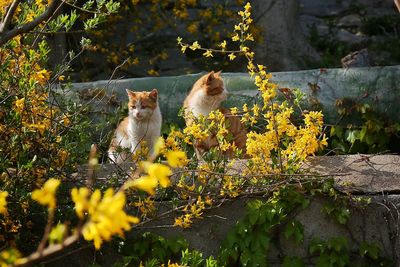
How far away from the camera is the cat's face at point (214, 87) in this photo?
7043 millimetres

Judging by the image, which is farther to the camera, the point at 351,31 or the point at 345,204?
the point at 351,31

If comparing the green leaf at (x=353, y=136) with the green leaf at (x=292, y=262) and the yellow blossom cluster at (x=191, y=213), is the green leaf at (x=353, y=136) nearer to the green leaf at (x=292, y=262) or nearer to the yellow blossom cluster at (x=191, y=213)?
the green leaf at (x=292, y=262)

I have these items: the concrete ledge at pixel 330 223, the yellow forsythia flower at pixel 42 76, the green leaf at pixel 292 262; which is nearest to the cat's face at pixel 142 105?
the concrete ledge at pixel 330 223

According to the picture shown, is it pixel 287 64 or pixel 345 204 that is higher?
pixel 345 204

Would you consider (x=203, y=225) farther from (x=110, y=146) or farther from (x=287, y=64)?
(x=287, y=64)

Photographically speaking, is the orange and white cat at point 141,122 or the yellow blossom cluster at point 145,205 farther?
the orange and white cat at point 141,122

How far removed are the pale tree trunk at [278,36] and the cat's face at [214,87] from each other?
10.4 ft

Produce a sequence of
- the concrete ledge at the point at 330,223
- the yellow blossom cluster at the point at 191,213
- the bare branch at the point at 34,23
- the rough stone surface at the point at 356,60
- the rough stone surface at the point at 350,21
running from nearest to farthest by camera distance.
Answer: the bare branch at the point at 34,23
the yellow blossom cluster at the point at 191,213
the concrete ledge at the point at 330,223
the rough stone surface at the point at 356,60
the rough stone surface at the point at 350,21

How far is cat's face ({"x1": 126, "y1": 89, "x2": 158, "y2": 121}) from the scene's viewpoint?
22.7ft

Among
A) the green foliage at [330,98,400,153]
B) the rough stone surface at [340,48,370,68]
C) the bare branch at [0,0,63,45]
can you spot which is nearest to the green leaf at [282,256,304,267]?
the green foliage at [330,98,400,153]

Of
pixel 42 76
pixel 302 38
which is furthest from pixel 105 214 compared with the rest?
pixel 302 38

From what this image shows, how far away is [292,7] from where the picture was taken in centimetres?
1043

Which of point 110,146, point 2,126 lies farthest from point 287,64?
point 2,126

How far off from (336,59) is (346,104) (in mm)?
3265
